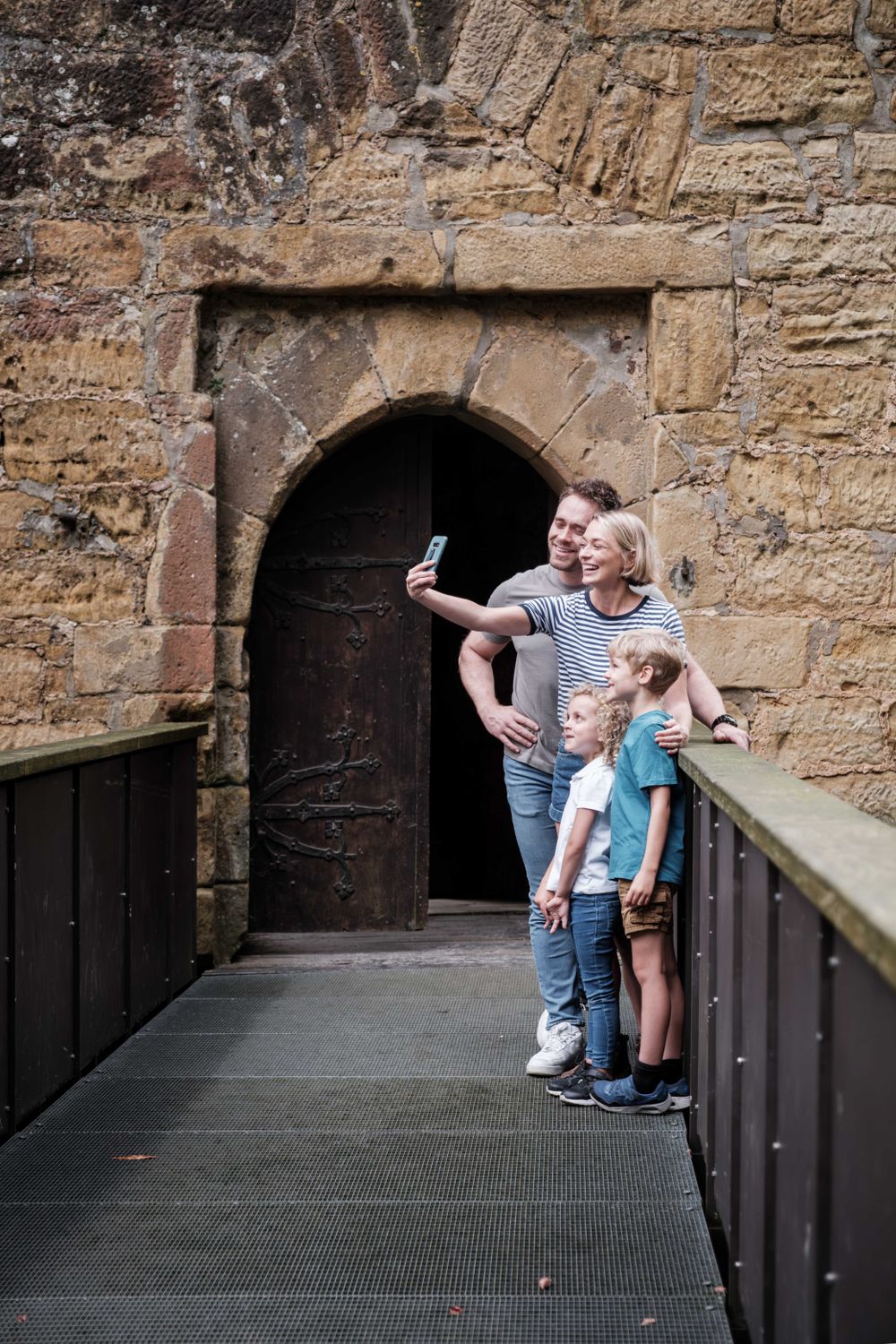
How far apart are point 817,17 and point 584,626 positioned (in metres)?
3.00

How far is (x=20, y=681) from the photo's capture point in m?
5.27

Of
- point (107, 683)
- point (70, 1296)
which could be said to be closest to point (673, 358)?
point (107, 683)

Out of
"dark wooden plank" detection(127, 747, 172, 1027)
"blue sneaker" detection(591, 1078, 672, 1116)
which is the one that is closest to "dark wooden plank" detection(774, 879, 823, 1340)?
"blue sneaker" detection(591, 1078, 672, 1116)

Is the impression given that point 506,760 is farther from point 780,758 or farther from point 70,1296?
point 70,1296

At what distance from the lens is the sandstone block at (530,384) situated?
5383 millimetres

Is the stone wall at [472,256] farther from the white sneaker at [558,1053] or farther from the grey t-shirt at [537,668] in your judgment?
the white sneaker at [558,1053]

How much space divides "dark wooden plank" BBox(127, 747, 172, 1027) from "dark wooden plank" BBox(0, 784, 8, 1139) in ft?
3.30

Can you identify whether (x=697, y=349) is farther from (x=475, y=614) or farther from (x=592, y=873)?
(x=592, y=873)

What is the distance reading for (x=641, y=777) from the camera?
10.6ft

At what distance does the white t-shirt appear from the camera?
3414mm

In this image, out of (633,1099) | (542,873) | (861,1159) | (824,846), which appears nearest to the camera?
(861,1159)

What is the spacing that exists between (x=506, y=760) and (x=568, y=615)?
2.10 ft

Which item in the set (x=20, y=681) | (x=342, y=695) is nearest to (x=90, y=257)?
(x=20, y=681)

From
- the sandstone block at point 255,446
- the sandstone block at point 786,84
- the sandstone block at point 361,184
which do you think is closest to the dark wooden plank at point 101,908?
the sandstone block at point 255,446
